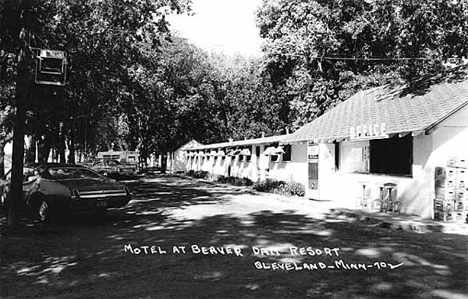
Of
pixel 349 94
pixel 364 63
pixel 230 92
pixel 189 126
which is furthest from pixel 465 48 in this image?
pixel 189 126

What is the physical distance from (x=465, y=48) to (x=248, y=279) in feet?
61.7

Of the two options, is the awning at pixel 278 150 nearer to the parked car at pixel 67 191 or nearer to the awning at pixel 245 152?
the awning at pixel 245 152

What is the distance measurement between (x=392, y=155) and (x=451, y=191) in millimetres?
3184

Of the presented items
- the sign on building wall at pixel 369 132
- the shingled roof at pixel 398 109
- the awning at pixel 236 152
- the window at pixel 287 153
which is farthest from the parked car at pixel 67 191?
the awning at pixel 236 152

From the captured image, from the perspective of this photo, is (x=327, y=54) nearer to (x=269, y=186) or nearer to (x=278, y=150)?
(x=278, y=150)

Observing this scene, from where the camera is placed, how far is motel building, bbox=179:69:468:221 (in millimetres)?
13438

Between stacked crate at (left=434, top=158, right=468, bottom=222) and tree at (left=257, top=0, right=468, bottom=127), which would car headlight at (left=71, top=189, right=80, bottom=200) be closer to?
stacked crate at (left=434, top=158, right=468, bottom=222)

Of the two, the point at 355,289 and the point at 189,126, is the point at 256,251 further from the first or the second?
the point at 189,126

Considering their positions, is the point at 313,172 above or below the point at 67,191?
above

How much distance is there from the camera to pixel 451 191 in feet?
42.6

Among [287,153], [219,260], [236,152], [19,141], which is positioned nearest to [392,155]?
[287,153]

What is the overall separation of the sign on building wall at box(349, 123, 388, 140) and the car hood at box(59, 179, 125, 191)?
8585 millimetres

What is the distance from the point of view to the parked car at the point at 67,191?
36.9 feet

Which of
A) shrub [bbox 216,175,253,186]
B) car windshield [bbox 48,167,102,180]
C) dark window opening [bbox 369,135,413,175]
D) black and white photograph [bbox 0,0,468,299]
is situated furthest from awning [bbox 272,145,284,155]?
car windshield [bbox 48,167,102,180]
